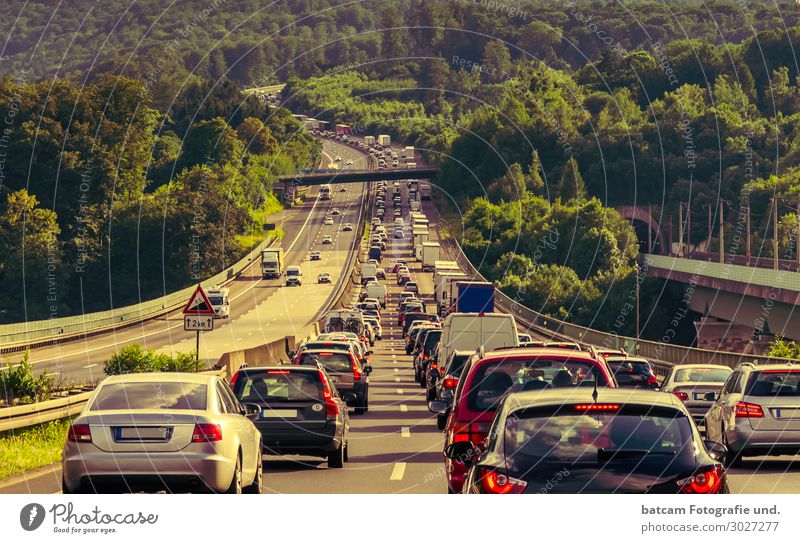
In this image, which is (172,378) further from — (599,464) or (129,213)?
(129,213)

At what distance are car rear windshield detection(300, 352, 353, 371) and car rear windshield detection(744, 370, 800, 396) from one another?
1464 cm

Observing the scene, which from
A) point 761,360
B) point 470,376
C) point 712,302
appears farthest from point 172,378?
point 712,302

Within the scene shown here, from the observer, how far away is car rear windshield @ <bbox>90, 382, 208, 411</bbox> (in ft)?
56.4

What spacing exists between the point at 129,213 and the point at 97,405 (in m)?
149

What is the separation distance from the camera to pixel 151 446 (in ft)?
54.2

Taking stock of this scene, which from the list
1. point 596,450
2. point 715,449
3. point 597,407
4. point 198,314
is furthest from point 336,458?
point 198,314

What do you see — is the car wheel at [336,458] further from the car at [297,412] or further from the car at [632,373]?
the car at [632,373]

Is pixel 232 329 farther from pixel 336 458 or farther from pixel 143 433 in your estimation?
pixel 143 433

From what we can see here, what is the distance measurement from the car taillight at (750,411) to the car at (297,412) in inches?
245

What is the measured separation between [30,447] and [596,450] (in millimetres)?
15188

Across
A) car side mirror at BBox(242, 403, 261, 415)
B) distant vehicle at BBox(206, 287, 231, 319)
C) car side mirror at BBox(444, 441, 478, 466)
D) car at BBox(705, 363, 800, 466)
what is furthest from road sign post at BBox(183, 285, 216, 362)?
distant vehicle at BBox(206, 287, 231, 319)

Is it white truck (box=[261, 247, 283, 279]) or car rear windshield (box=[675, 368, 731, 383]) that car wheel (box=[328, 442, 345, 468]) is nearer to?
car rear windshield (box=[675, 368, 731, 383])

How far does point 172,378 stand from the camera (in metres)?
18.0

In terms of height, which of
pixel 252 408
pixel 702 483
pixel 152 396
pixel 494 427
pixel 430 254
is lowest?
pixel 430 254
